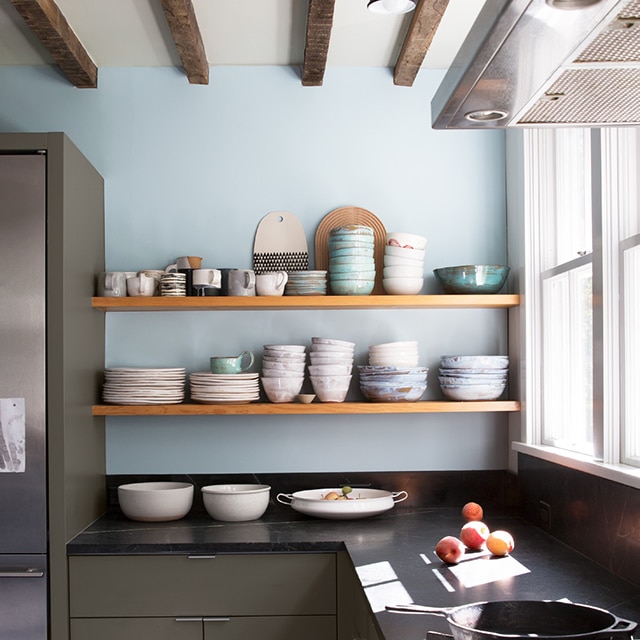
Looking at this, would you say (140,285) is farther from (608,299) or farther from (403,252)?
(608,299)

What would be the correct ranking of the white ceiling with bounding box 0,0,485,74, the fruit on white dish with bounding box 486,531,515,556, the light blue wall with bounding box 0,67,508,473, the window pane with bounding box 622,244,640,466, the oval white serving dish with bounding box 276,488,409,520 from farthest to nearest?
1. the light blue wall with bounding box 0,67,508,473
2. the oval white serving dish with bounding box 276,488,409,520
3. the white ceiling with bounding box 0,0,485,74
4. the fruit on white dish with bounding box 486,531,515,556
5. the window pane with bounding box 622,244,640,466

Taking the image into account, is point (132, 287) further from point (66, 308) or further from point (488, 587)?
point (488, 587)

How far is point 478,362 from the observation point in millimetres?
3260

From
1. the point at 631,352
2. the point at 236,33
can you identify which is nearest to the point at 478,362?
the point at 631,352

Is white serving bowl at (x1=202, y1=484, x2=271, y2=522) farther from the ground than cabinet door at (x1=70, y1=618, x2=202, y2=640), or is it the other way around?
white serving bowl at (x1=202, y1=484, x2=271, y2=522)

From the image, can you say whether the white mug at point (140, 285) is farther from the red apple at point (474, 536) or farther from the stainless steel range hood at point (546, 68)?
the stainless steel range hood at point (546, 68)

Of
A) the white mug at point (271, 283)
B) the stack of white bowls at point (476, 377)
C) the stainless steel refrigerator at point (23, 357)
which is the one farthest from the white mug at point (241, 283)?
the stack of white bowls at point (476, 377)

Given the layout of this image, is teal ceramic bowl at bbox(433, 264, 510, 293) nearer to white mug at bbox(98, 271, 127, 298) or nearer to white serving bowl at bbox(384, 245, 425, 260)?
white serving bowl at bbox(384, 245, 425, 260)

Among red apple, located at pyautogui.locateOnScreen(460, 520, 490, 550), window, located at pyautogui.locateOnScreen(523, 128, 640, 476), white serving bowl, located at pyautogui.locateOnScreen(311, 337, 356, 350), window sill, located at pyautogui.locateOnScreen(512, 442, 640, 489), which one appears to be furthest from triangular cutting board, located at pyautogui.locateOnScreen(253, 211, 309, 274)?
red apple, located at pyautogui.locateOnScreen(460, 520, 490, 550)

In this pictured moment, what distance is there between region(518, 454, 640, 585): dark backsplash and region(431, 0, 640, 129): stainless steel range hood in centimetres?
117

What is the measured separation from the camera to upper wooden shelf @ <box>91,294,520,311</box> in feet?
10.4

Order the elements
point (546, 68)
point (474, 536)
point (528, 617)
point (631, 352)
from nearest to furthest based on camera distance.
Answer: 1. point (546, 68)
2. point (528, 617)
3. point (631, 352)
4. point (474, 536)

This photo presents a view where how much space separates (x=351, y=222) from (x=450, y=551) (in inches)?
59.3

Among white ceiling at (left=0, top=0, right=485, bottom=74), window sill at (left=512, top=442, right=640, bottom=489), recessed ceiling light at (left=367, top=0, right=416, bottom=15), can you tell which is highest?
white ceiling at (left=0, top=0, right=485, bottom=74)
